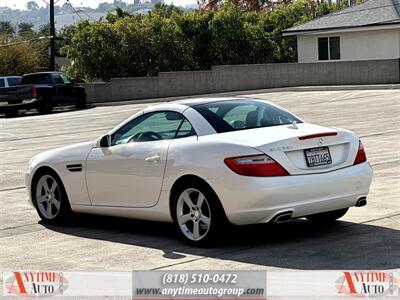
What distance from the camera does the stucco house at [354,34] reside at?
4175 centimetres

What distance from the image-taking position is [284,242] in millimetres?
8586

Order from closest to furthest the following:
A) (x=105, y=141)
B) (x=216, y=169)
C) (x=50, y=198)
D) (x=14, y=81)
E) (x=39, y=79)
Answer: (x=216, y=169)
(x=105, y=141)
(x=50, y=198)
(x=39, y=79)
(x=14, y=81)

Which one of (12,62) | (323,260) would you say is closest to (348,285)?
(323,260)

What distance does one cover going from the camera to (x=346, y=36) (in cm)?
4369

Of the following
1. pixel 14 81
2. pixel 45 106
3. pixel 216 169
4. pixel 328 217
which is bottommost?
pixel 328 217

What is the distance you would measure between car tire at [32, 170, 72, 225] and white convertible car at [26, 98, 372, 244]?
0.40 feet

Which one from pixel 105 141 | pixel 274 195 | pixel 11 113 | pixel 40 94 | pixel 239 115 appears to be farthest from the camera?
pixel 11 113

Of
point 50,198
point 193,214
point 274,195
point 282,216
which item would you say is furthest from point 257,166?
point 50,198

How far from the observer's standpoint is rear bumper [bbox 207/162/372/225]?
8078 mm

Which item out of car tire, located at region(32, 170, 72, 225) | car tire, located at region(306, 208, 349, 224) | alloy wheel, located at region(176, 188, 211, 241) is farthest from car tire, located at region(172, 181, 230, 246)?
car tire, located at region(32, 170, 72, 225)

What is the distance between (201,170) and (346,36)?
120 feet

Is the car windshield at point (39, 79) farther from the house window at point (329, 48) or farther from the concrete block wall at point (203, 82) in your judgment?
the house window at point (329, 48)

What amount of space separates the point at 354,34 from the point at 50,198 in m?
34.7

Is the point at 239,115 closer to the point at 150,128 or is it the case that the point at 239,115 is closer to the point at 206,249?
the point at 150,128
